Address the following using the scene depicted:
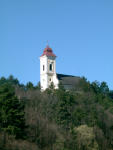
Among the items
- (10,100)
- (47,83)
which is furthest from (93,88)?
(10,100)

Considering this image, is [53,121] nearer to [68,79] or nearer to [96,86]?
[96,86]

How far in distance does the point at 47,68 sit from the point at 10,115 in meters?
36.5

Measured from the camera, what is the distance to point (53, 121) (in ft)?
137

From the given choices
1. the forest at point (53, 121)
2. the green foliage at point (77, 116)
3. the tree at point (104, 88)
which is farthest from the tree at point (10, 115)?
the tree at point (104, 88)

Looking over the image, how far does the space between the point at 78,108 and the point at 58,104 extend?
11.0ft

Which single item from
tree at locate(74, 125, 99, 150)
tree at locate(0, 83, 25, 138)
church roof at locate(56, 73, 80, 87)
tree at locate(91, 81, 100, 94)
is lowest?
tree at locate(74, 125, 99, 150)

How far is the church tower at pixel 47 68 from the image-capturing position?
65.1 metres

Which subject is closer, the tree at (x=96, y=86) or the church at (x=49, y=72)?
the tree at (x=96, y=86)

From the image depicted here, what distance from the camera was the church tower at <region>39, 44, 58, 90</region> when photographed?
6506 centimetres

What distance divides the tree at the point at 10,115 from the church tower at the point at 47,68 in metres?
33.2

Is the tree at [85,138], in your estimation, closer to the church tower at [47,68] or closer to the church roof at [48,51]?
the church tower at [47,68]

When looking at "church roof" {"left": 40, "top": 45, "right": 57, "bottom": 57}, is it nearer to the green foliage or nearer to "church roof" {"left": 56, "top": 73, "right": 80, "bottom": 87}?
"church roof" {"left": 56, "top": 73, "right": 80, "bottom": 87}

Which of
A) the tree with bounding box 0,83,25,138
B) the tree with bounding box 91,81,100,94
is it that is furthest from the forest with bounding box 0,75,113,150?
the tree with bounding box 91,81,100,94

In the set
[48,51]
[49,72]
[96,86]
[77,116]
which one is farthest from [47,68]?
[77,116]
